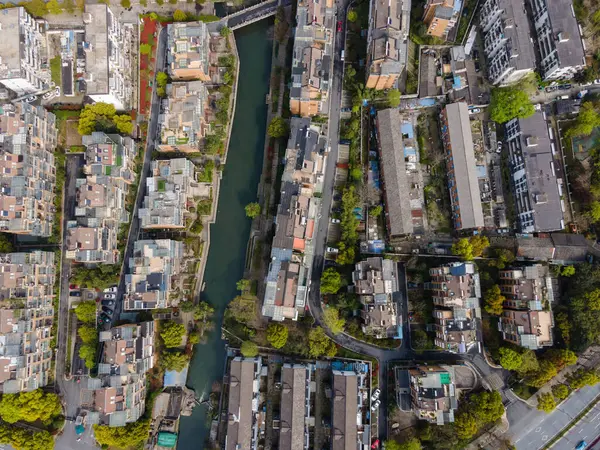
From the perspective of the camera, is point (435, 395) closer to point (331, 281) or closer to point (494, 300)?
point (494, 300)

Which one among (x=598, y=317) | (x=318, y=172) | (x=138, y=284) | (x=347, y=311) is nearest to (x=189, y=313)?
(x=138, y=284)

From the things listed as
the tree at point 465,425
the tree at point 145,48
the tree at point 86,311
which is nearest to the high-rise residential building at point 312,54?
the tree at point 145,48

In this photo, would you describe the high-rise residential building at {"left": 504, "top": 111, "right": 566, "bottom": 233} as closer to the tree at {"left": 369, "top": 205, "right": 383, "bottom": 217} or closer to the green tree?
the tree at {"left": 369, "top": 205, "right": 383, "bottom": 217}

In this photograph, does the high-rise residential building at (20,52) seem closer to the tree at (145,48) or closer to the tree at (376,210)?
the tree at (145,48)

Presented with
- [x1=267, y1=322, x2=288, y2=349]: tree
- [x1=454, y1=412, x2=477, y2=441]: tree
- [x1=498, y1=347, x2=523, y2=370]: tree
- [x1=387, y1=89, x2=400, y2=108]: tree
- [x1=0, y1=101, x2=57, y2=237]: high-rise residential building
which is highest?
[x1=387, y1=89, x2=400, y2=108]: tree

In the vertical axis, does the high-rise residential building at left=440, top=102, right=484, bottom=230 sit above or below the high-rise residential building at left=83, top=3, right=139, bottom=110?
below

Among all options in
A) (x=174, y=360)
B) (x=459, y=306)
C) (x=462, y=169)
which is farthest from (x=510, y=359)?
(x=174, y=360)

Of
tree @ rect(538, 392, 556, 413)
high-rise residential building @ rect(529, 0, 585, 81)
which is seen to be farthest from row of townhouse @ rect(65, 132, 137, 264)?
tree @ rect(538, 392, 556, 413)

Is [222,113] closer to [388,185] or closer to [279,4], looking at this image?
[279,4]
